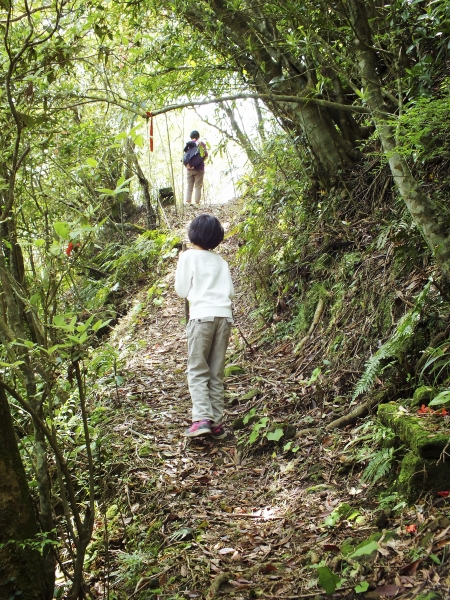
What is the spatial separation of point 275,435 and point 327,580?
6.08ft

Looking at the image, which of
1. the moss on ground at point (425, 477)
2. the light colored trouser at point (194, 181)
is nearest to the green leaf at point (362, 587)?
the moss on ground at point (425, 477)

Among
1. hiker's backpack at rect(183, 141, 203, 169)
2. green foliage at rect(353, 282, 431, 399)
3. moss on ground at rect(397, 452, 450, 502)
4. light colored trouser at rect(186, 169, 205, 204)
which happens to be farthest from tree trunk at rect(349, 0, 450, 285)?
light colored trouser at rect(186, 169, 205, 204)

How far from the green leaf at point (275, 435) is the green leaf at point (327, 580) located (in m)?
1.80

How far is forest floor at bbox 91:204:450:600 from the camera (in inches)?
87.5

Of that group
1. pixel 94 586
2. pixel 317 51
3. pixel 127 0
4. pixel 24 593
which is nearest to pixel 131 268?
pixel 127 0

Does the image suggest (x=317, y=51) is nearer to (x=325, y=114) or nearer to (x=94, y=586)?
(x=325, y=114)

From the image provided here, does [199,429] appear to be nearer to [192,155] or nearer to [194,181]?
[192,155]

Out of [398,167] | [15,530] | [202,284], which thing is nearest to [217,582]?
[15,530]

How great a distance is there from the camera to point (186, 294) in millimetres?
4602

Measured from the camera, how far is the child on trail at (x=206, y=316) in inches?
175

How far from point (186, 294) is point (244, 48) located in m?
2.58

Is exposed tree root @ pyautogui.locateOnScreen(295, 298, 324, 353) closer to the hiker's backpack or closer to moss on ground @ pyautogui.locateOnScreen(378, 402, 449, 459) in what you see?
moss on ground @ pyautogui.locateOnScreen(378, 402, 449, 459)

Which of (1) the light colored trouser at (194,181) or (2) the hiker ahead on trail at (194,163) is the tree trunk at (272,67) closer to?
(2) the hiker ahead on trail at (194,163)

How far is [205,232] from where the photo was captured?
457cm
